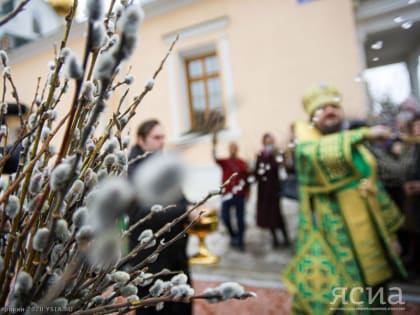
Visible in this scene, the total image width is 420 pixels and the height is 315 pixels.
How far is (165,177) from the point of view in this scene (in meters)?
0.25

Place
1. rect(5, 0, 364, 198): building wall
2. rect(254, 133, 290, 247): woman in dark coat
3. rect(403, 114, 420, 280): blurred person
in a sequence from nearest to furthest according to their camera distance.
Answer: rect(403, 114, 420, 280): blurred person
rect(254, 133, 290, 247): woman in dark coat
rect(5, 0, 364, 198): building wall

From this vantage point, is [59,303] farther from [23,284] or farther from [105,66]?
[105,66]

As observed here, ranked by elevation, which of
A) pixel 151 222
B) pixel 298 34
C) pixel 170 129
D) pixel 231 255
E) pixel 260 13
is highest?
pixel 260 13

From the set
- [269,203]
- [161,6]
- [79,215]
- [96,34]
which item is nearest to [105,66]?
[96,34]

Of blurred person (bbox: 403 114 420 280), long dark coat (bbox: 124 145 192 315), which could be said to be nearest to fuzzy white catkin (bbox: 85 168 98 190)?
long dark coat (bbox: 124 145 192 315)

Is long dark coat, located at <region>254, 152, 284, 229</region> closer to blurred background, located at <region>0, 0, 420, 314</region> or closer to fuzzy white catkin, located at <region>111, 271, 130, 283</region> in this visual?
blurred background, located at <region>0, 0, 420, 314</region>

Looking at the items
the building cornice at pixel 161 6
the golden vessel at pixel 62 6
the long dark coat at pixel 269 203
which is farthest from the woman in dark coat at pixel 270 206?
the building cornice at pixel 161 6

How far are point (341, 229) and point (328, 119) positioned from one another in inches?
21.9

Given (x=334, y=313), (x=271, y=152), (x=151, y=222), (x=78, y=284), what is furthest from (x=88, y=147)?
(x=271, y=152)

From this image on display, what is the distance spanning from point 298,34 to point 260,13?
2.21ft

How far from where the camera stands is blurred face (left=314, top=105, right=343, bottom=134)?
1.73 metres

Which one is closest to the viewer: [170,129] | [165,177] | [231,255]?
[165,177]

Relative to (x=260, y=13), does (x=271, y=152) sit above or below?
below

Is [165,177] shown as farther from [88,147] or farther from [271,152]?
[271,152]
